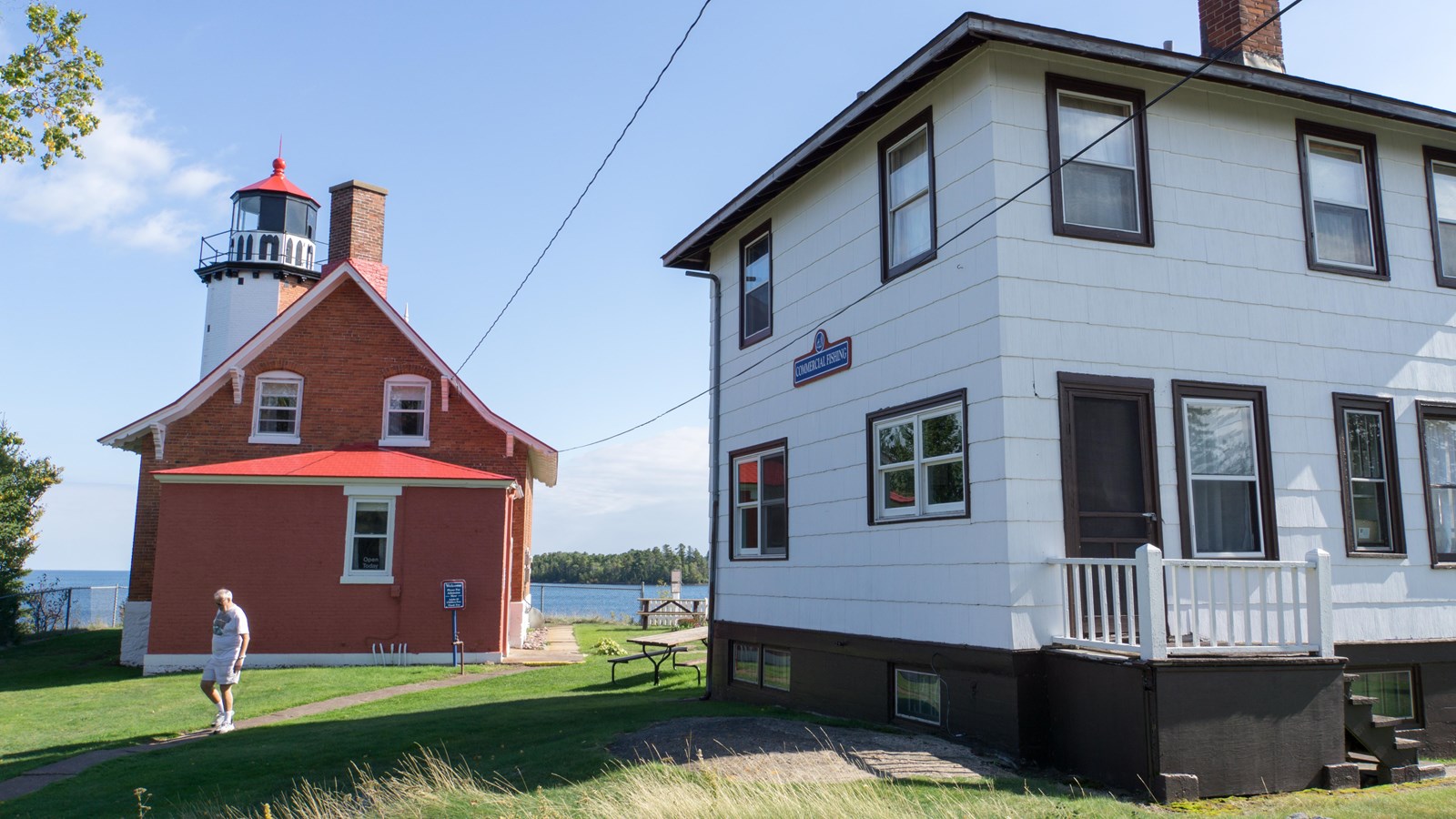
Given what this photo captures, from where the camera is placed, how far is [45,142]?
14.2 m

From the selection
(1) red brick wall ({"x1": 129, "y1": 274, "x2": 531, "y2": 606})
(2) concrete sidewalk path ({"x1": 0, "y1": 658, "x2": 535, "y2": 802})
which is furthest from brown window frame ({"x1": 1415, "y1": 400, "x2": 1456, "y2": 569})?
(1) red brick wall ({"x1": 129, "y1": 274, "x2": 531, "y2": 606})

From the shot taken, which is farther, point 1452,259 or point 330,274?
point 330,274

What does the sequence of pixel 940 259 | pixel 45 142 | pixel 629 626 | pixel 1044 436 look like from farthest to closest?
1. pixel 629 626
2. pixel 45 142
3. pixel 940 259
4. pixel 1044 436

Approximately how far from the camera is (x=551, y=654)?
24438mm

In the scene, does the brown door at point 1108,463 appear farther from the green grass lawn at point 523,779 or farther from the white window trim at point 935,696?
the green grass lawn at point 523,779

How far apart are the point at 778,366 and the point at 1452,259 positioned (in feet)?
27.7

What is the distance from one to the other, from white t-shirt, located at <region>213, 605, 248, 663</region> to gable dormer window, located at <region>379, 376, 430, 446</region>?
11111 millimetres

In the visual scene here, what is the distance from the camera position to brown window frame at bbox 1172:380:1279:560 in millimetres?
10453

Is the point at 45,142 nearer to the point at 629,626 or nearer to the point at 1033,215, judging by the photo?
the point at 1033,215

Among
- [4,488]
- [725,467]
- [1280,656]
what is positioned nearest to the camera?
[1280,656]

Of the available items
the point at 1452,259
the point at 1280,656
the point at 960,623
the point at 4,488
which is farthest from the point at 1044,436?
the point at 4,488

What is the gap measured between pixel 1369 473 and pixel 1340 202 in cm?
313

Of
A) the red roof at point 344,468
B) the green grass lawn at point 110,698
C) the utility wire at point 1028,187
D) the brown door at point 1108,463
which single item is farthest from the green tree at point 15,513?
the brown door at point 1108,463

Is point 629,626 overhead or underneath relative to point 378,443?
underneath
